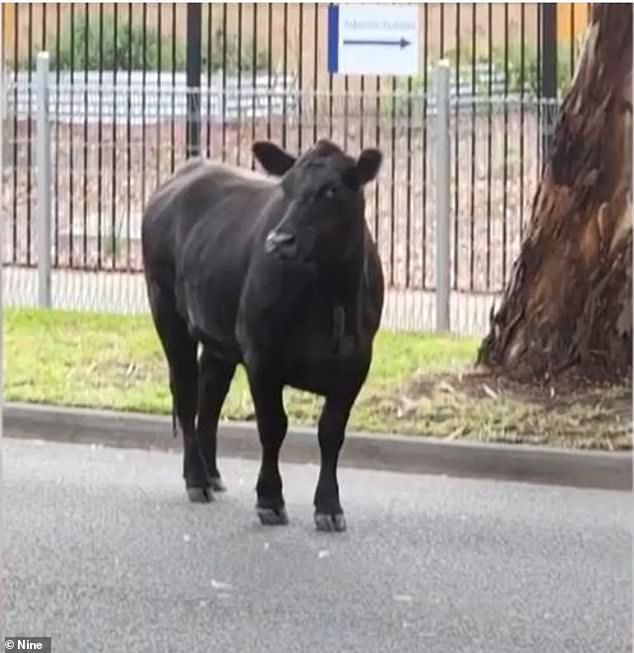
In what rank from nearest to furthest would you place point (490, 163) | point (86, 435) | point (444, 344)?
point (490, 163)
point (444, 344)
point (86, 435)

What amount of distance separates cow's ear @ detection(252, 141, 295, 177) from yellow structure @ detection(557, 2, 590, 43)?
895 mm

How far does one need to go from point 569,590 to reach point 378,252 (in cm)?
105

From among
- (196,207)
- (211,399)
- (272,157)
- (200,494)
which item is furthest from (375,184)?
(200,494)

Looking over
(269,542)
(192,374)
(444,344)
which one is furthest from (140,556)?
(444,344)

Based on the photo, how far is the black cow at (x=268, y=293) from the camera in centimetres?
486

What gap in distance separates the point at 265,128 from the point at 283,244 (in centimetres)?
30

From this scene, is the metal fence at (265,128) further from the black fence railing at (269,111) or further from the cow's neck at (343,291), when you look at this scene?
the cow's neck at (343,291)

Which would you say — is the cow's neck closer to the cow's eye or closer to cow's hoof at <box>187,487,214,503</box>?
the cow's eye

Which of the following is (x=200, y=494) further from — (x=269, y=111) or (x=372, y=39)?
(x=372, y=39)

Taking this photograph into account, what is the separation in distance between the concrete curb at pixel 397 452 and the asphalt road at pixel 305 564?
0.05 metres

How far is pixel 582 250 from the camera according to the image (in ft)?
17.5

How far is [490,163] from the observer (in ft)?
16.4

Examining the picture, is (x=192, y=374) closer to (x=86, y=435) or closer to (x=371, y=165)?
(x=86, y=435)

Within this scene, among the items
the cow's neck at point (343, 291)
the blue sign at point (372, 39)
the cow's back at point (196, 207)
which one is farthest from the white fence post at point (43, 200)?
the blue sign at point (372, 39)
